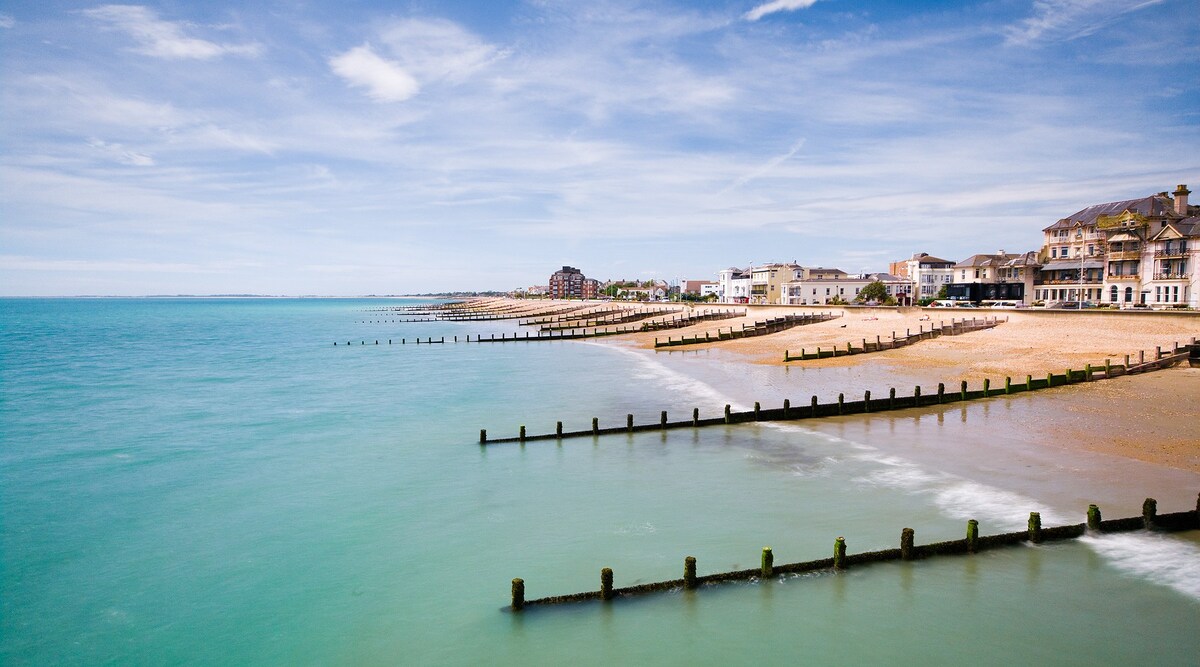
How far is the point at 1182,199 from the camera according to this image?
77.3 meters

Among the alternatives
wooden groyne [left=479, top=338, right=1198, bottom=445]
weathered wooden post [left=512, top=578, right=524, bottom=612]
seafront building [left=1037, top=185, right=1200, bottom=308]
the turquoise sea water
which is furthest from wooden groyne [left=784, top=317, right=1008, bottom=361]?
weathered wooden post [left=512, top=578, right=524, bottom=612]

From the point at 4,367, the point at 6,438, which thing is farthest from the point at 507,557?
the point at 4,367

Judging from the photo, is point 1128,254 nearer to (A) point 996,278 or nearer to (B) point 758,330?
(A) point 996,278

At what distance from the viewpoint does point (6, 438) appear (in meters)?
33.0

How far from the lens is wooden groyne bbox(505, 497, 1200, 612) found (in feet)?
46.4

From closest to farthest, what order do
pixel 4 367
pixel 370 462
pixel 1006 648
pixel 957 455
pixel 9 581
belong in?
pixel 1006 648 → pixel 9 581 → pixel 957 455 → pixel 370 462 → pixel 4 367

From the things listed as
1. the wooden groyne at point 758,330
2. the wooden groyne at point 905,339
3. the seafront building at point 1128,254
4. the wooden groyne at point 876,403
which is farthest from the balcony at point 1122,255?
the wooden groyne at point 876,403

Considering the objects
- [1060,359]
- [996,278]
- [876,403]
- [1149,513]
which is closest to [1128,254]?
[996,278]

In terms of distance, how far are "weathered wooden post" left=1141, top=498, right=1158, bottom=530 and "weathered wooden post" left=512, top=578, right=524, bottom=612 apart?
53.3 ft

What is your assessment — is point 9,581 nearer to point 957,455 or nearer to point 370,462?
point 370,462

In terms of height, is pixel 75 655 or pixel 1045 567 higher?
pixel 1045 567

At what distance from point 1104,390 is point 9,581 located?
4663cm

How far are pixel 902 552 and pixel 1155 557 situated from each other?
616 centimetres

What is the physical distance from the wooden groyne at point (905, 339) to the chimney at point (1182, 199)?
3941 cm
